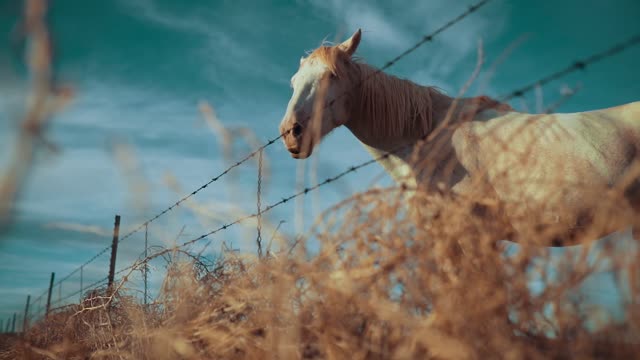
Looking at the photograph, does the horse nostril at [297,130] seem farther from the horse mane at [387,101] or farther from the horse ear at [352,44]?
the horse ear at [352,44]

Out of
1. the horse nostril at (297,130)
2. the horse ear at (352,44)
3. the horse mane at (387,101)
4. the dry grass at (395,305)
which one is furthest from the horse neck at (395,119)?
the dry grass at (395,305)

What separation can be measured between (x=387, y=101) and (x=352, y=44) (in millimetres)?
628

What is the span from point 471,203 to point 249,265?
928 millimetres

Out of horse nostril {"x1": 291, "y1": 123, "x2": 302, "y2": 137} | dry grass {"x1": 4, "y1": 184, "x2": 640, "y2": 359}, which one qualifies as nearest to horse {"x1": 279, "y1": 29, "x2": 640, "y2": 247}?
horse nostril {"x1": 291, "y1": 123, "x2": 302, "y2": 137}

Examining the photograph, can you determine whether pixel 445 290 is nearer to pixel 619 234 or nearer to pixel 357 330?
pixel 357 330

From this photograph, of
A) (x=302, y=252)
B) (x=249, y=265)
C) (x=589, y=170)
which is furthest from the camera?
(x=589, y=170)

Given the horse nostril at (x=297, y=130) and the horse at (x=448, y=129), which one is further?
the horse nostril at (x=297, y=130)

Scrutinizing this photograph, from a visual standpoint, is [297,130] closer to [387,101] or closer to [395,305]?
[387,101]

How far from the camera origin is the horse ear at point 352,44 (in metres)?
3.85

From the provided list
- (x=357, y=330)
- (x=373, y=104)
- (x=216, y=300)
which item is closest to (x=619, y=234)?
(x=357, y=330)

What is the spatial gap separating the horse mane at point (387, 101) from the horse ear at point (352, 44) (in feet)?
0.64

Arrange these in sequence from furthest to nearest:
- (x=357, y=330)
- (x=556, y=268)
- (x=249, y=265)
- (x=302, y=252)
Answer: (x=249, y=265) → (x=302, y=252) → (x=357, y=330) → (x=556, y=268)

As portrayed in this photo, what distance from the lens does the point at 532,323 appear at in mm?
1368

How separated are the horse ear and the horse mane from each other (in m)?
0.19
